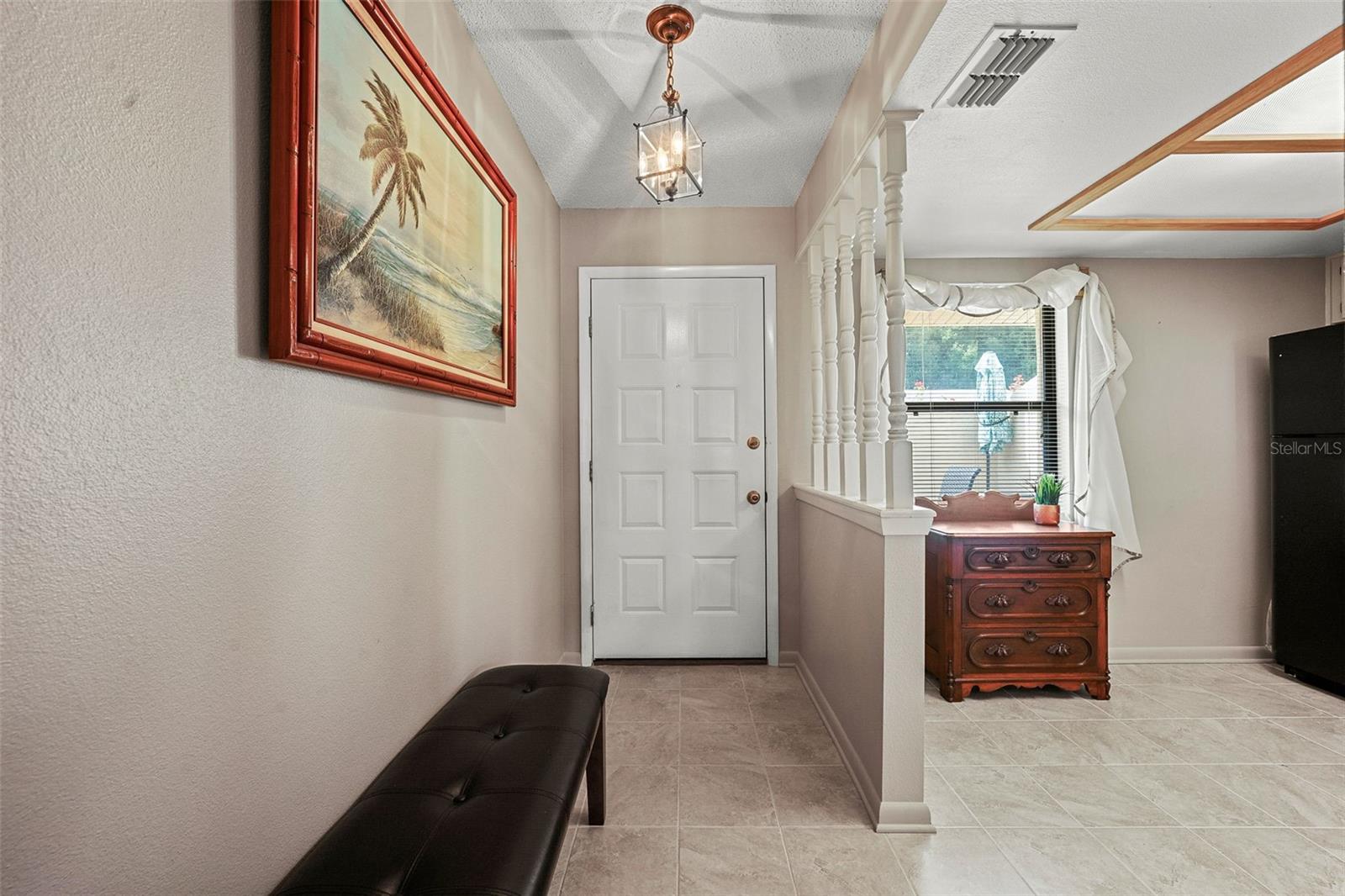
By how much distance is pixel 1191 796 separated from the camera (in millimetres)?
2164

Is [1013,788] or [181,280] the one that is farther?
[1013,788]

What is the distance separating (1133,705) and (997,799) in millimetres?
1343

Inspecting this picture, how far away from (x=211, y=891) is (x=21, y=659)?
493mm

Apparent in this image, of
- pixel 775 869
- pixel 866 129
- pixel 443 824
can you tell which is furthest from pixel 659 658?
pixel 866 129

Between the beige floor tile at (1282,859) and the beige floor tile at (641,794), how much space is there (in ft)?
5.28

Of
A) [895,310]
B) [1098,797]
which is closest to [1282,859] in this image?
[1098,797]

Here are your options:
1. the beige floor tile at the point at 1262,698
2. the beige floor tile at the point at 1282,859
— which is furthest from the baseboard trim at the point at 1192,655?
the beige floor tile at the point at 1282,859

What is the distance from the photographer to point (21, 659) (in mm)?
655

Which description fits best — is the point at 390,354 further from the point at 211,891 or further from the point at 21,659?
the point at 211,891

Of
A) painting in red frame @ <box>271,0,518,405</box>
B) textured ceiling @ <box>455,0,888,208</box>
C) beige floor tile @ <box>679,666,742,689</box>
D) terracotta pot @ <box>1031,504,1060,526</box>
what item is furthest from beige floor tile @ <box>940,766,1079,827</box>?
textured ceiling @ <box>455,0,888,208</box>

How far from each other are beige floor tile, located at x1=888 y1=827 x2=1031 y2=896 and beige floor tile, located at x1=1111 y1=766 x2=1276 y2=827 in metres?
0.70

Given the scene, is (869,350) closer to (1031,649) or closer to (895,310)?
(895,310)

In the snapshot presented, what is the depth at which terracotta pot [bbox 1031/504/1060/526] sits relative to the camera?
3320 mm

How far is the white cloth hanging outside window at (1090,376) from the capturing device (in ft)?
11.7
